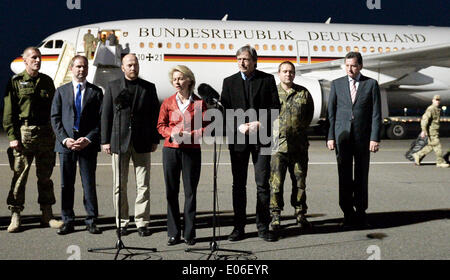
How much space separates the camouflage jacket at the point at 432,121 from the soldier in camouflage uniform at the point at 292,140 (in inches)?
217

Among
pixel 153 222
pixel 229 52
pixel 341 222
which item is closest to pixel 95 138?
pixel 153 222

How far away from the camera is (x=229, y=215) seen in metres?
6.29

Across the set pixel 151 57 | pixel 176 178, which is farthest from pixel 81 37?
pixel 176 178

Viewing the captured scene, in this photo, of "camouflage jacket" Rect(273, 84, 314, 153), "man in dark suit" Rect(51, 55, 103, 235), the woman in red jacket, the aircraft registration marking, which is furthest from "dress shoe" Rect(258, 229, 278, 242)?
the aircraft registration marking

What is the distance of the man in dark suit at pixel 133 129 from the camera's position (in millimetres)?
5289

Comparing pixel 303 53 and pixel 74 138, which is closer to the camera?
pixel 74 138

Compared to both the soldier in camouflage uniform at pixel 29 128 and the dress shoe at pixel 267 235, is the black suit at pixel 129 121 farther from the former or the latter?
the dress shoe at pixel 267 235

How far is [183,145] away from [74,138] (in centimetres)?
130

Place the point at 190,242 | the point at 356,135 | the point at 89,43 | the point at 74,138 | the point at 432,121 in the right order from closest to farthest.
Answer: the point at 190,242 < the point at 74,138 < the point at 356,135 < the point at 432,121 < the point at 89,43

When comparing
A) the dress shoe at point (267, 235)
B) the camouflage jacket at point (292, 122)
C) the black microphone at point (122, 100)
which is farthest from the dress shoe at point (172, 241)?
the camouflage jacket at point (292, 122)

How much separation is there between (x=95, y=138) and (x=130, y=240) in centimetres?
119

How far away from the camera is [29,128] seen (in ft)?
18.3

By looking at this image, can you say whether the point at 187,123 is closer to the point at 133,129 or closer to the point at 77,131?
the point at 133,129
